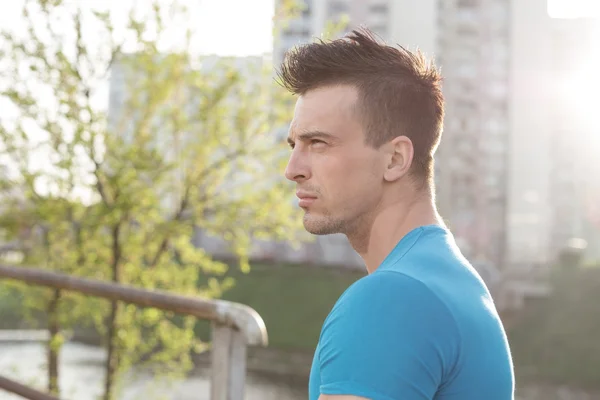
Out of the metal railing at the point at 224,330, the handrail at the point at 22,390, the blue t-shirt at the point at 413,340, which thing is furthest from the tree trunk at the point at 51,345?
the blue t-shirt at the point at 413,340

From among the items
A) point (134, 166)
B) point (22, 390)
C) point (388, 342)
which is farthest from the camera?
point (134, 166)

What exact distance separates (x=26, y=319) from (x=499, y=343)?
7.89 m

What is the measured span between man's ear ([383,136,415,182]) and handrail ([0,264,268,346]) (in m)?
1.35

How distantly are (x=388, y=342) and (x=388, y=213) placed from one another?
42cm

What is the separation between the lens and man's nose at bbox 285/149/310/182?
5.04 feet

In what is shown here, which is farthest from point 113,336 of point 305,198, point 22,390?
point 305,198

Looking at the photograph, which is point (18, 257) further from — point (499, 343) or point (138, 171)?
point (499, 343)

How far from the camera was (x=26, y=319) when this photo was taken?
8562mm

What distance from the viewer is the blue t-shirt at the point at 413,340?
114cm

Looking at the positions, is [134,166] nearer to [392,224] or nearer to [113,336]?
[113,336]

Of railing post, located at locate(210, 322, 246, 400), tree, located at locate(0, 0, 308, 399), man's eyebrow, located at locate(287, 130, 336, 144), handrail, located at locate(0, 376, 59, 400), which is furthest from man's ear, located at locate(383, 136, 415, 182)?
tree, located at locate(0, 0, 308, 399)

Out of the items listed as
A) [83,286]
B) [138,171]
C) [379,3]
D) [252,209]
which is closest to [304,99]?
[83,286]

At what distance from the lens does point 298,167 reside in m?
1.54

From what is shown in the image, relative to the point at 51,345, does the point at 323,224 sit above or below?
above
